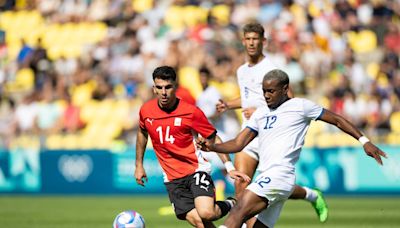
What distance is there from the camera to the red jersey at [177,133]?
431 inches

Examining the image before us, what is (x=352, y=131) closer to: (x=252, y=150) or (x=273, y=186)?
(x=273, y=186)

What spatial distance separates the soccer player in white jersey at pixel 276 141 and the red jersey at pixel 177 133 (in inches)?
32.3

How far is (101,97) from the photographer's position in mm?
26125

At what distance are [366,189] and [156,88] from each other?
40.3 ft

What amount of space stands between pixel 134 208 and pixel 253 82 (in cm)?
742

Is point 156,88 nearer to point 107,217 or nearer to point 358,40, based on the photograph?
point 107,217

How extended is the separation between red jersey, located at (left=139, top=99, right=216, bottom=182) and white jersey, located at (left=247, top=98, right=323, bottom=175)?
959mm

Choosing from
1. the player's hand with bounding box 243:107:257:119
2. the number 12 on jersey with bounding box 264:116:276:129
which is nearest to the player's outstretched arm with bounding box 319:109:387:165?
the number 12 on jersey with bounding box 264:116:276:129

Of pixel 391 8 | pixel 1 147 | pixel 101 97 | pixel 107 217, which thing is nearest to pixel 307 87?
pixel 391 8

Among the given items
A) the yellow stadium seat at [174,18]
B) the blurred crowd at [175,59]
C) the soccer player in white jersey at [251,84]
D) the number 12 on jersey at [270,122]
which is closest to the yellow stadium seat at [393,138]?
the blurred crowd at [175,59]

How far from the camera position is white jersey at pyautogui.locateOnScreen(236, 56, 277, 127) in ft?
41.2

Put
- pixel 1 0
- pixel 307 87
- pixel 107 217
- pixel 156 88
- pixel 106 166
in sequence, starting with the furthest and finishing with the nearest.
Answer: pixel 1 0 < pixel 307 87 < pixel 106 166 < pixel 107 217 < pixel 156 88

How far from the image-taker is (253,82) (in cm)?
1264

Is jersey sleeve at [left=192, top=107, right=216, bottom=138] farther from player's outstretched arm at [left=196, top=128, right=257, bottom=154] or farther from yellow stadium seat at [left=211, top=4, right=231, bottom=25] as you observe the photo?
yellow stadium seat at [left=211, top=4, right=231, bottom=25]
